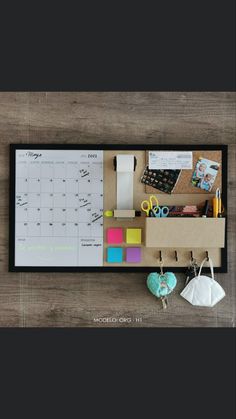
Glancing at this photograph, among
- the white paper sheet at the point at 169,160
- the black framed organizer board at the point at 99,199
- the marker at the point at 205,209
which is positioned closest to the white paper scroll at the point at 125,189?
the black framed organizer board at the point at 99,199

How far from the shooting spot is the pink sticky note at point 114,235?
6.05ft

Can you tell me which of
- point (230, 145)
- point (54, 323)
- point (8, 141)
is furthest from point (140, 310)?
point (8, 141)

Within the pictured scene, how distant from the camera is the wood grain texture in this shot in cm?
186

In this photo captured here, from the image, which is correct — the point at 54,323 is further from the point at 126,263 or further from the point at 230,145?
the point at 230,145

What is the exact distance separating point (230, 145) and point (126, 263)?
687 mm

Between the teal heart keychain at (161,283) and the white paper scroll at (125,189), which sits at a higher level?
the white paper scroll at (125,189)

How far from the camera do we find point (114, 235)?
72.6 inches

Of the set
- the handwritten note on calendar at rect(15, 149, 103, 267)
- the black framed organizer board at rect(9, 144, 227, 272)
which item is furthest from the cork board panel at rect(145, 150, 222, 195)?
the handwritten note on calendar at rect(15, 149, 103, 267)

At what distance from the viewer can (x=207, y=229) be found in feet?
5.79

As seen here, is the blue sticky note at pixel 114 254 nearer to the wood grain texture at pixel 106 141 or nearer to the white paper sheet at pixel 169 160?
the wood grain texture at pixel 106 141

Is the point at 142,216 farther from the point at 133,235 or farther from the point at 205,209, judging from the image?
the point at 205,209

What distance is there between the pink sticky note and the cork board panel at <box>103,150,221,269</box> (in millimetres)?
19

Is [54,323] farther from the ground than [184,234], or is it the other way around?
[184,234]

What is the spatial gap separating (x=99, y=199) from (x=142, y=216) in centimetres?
20
